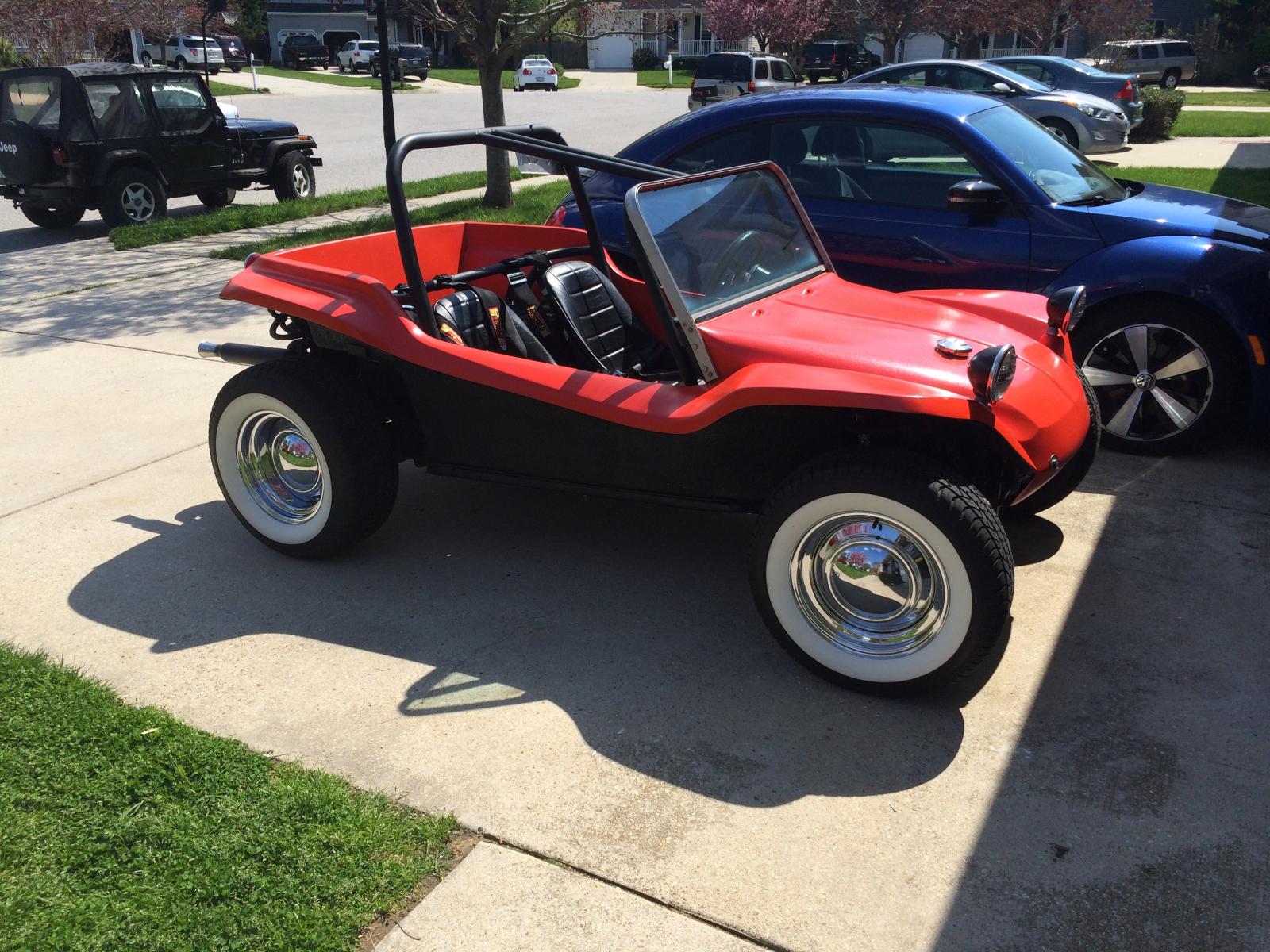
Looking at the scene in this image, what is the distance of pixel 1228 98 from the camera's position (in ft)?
105

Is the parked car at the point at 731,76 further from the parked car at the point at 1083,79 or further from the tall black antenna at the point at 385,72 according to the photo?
the tall black antenna at the point at 385,72

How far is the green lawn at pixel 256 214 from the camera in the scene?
36.4 feet

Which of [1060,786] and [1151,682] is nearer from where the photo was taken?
[1060,786]

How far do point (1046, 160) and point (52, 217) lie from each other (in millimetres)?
10412

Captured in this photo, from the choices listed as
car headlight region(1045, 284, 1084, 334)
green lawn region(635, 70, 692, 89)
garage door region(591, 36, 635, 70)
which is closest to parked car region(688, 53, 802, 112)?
green lawn region(635, 70, 692, 89)

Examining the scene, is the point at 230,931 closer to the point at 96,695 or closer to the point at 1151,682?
the point at 96,695

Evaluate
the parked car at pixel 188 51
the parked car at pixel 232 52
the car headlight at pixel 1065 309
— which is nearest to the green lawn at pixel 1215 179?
the car headlight at pixel 1065 309

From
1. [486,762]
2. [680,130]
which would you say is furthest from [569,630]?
[680,130]

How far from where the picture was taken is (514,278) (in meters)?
4.57

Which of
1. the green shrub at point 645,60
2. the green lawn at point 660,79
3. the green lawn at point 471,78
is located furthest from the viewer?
the green shrub at point 645,60

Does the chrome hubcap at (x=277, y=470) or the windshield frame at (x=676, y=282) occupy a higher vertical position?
the windshield frame at (x=676, y=282)

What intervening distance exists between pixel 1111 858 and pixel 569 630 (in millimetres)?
1795

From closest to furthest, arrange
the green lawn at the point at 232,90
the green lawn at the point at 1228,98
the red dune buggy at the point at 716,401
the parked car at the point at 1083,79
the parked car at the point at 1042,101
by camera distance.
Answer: the red dune buggy at the point at 716,401 → the parked car at the point at 1042,101 → the parked car at the point at 1083,79 → the green lawn at the point at 1228,98 → the green lawn at the point at 232,90

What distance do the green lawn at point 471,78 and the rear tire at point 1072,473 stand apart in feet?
139
